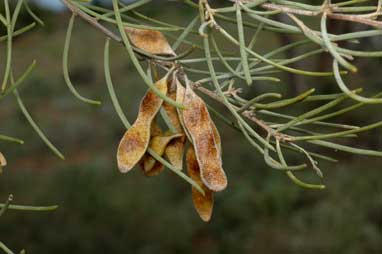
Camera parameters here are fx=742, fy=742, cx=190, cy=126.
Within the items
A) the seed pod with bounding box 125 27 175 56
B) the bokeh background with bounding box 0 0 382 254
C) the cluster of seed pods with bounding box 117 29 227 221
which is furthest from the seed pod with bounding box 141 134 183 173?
the bokeh background with bounding box 0 0 382 254

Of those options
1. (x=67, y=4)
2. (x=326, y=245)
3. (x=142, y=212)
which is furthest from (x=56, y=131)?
(x=67, y=4)

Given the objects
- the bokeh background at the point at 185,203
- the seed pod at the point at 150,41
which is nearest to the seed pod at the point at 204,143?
the seed pod at the point at 150,41

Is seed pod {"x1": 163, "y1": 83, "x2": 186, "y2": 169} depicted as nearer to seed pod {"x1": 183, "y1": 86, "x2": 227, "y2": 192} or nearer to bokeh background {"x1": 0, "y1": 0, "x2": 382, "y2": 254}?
seed pod {"x1": 183, "y1": 86, "x2": 227, "y2": 192}

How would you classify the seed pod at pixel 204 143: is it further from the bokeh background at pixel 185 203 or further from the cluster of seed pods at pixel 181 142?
the bokeh background at pixel 185 203

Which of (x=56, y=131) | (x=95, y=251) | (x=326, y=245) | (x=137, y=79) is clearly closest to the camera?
(x=326, y=245)

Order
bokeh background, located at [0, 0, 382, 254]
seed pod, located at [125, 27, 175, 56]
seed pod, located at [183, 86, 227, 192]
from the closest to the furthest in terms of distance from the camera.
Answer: seed pod, located at [183, 86, 227, 192] < seed pod, located at [125, 27, 175, 56] < bokeh background, located at [0, 0, 382, 254]

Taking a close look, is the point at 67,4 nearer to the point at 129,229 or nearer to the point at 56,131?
the point at 129,229
